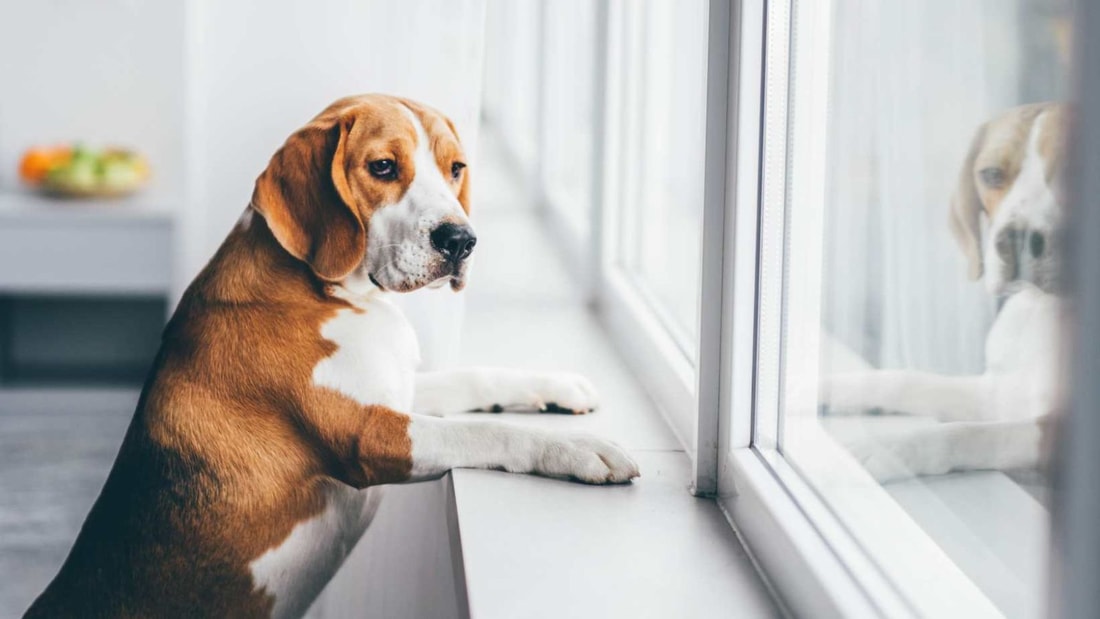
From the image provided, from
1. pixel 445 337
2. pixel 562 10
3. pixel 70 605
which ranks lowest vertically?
pixel 70 605

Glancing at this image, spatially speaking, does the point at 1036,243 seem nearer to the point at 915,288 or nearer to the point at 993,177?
the point at 993,177

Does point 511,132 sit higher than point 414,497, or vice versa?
point 511,132

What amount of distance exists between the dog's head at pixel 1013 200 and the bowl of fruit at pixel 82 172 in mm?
2833

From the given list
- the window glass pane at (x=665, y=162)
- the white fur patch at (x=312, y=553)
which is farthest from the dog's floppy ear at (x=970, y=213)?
the window glass pane at (x=665, y=162)

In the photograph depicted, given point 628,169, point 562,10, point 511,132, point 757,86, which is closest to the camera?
point 757,86

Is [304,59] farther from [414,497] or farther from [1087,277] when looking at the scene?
[1087,277]

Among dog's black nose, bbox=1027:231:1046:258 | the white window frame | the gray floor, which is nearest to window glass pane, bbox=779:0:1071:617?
dog's black nose, bbox=1027:231:1046:258

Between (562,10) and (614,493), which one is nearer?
(614,493)

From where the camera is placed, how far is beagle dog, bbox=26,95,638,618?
1105mm

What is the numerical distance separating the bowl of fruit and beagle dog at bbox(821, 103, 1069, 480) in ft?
9.14

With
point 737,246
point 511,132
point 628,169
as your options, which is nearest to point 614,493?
point 737,246

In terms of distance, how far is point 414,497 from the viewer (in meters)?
1.37

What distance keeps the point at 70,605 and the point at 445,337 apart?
0.49 meters

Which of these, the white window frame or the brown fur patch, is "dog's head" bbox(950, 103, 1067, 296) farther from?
the white window frame
